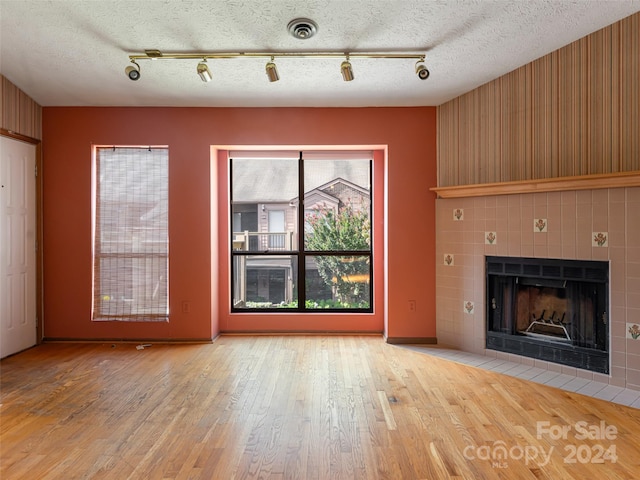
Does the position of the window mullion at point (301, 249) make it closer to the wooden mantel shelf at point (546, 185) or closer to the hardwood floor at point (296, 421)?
the hardwood floor at point (296, 421)

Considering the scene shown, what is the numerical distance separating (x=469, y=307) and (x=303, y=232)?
2.09 m

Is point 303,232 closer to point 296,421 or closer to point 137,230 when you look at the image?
point 137,230

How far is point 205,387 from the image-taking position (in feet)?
10.6

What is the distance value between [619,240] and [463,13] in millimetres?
2165

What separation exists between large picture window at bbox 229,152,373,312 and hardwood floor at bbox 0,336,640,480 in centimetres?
109

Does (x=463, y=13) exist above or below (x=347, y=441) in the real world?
above

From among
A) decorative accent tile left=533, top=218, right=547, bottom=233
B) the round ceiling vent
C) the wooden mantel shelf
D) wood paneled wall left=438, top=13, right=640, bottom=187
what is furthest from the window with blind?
decorative accent tile left=533, top=218, right=547, bottom=233

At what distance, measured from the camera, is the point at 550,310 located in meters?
3.73

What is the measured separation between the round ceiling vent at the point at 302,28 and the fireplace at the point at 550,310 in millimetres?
2708

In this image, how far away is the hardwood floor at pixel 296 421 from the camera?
7.05ft

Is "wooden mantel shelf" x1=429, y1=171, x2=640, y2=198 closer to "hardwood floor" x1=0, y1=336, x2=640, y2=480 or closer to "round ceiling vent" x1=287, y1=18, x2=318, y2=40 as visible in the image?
"hardwood floor" x1=0, y1=336, x2=640, y2=480

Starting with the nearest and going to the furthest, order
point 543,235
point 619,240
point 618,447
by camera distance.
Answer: point 618,447 < point 619,240 < point 543,235

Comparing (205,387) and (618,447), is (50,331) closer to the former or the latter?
(205,387)

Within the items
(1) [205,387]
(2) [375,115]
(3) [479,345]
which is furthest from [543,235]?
(1) [205,387]
